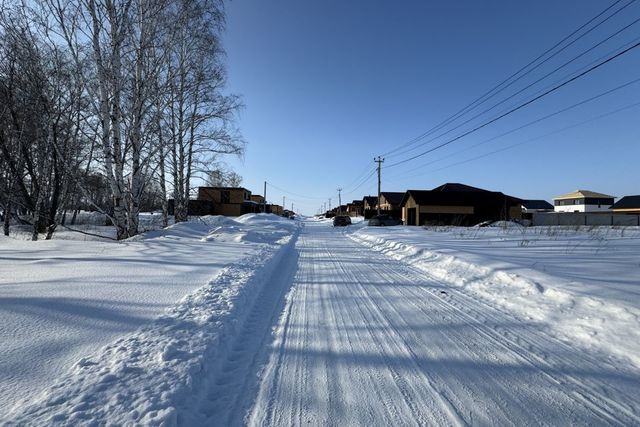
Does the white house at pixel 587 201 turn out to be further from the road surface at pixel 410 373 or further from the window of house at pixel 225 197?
the road surface at pixel 410 373

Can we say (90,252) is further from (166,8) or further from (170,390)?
(166,8)

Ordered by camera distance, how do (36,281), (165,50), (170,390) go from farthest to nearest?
(165,50), (36,281), (170,390)

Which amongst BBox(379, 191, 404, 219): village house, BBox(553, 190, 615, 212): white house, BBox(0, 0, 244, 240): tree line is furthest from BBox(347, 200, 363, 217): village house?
BBox(0, 0, 244, 240): tree line

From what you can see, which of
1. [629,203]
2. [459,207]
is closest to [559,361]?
[459,207]

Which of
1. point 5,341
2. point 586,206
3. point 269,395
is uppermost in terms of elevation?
point 586,206

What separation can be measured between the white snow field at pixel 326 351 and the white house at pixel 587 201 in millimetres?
89967

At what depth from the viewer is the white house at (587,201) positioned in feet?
241

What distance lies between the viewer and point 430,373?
2.97m

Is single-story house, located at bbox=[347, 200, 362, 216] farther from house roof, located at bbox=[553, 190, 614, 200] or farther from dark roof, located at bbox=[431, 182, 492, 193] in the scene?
house roof, located at bbox=[553, 190, 614, 200]

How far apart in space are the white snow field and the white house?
89967 mm

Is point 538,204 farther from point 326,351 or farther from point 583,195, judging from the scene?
point 326,351

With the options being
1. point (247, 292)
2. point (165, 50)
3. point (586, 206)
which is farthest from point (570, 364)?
point (586, 206)

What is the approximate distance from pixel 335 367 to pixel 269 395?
2.50ft

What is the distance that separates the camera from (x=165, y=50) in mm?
11000
